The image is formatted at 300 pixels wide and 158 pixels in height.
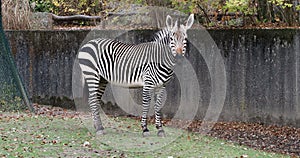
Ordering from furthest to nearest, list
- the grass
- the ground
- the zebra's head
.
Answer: the zebra's head → the ground → the grass

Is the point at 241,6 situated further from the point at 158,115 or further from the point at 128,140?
the point at 128,140

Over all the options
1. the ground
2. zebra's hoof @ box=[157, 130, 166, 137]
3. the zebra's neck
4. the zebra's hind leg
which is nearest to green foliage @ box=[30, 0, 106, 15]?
the ground

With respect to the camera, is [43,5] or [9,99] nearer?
[9,99]

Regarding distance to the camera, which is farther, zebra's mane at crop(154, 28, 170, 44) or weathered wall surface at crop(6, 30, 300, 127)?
weathered wall surface at crop(6, 30, 300, 127)

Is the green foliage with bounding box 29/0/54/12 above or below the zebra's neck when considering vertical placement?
above

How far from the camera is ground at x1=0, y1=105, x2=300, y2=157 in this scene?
9.19 m

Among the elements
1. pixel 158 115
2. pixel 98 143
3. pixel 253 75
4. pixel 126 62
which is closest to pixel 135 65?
pixel 126 62

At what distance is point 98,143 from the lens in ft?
32.3

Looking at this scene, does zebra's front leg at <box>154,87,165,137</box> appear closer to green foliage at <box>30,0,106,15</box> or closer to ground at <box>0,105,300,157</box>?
ground at <box>0,105,300,157</box>

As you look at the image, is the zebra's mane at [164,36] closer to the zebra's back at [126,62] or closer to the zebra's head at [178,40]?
the zebra's back at [126,62]

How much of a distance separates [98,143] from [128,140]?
0.58 meters

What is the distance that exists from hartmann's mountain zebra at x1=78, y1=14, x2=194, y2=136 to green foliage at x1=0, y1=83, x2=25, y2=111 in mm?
3092

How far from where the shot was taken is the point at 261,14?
15.1 m

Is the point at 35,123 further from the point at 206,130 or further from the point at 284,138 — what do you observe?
the point at 284,138
